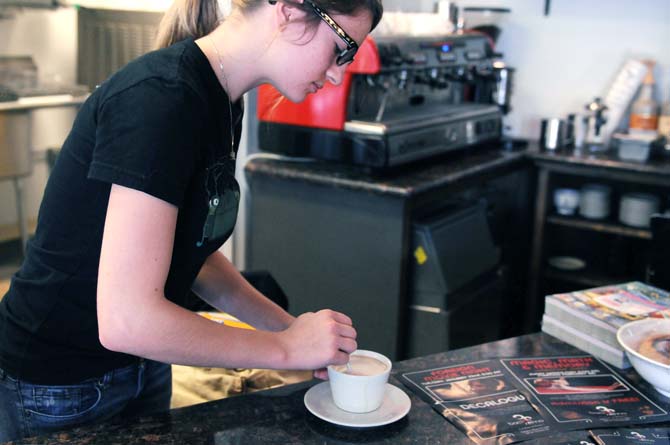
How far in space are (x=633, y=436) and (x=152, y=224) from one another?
2.54 feet

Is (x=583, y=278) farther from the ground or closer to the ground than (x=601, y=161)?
closer to the ground

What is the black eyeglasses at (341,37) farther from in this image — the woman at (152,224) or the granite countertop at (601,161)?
the granite countertop at (601,161)

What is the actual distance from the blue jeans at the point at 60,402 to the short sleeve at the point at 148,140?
417 millimetres

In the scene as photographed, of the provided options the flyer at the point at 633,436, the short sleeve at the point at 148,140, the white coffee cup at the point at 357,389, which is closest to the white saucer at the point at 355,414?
the white coffee cup at the point at 357,389

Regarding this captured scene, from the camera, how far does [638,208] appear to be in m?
3.20

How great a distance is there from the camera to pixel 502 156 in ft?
10.6

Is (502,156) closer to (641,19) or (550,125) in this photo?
(550,125)

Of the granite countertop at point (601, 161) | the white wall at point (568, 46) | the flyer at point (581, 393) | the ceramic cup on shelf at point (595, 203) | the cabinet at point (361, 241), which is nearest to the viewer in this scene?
the flyer at point (581, 393)

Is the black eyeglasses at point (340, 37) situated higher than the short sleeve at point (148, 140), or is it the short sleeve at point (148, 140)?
the black eyeglasses at point (340, 37)

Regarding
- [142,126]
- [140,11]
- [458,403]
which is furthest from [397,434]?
[140,11]

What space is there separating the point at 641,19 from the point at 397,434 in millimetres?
2996

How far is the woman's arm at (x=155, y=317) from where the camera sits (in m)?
0.98

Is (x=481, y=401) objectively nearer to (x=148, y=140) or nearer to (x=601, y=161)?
(x=148, y=140)

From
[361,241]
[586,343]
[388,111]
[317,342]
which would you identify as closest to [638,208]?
[388,111]
